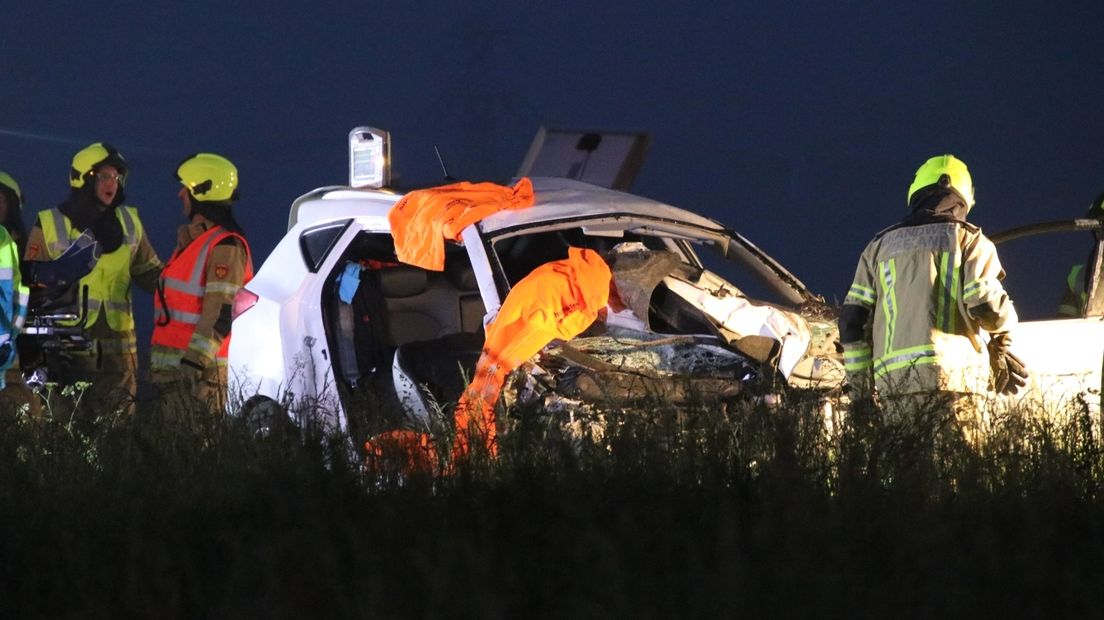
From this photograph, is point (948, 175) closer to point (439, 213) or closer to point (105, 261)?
point (439, 213)

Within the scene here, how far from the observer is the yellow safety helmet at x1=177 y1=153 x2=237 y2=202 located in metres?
9.49

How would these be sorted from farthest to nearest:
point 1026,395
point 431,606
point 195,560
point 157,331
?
1. point 157,331
2. point 1026,395
3. point 195,560
4. point 431,606

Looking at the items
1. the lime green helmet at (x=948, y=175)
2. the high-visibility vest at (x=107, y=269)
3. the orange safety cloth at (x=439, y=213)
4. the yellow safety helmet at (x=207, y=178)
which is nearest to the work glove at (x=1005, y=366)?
the lime green helmet at (x=948, y=175)

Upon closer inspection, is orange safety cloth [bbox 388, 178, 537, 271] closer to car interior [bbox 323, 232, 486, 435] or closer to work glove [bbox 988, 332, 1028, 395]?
car interior [bbox 323, 232, 486, 435]

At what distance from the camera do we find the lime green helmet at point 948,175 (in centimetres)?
655

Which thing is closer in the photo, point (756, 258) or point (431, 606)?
point (431, 606)

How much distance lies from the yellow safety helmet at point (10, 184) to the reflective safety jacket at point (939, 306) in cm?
566

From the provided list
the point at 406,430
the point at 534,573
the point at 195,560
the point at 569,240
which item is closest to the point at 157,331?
the point at 569,240

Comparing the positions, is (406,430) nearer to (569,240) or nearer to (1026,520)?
(1026,520)

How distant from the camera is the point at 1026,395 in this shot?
19.7 ft

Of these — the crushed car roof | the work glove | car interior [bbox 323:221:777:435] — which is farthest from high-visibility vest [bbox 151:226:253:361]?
the work glove

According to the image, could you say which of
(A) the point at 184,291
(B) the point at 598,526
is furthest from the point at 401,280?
(B) the point at 598,526

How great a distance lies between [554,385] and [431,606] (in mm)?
3046

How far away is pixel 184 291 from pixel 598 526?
5.45 m
